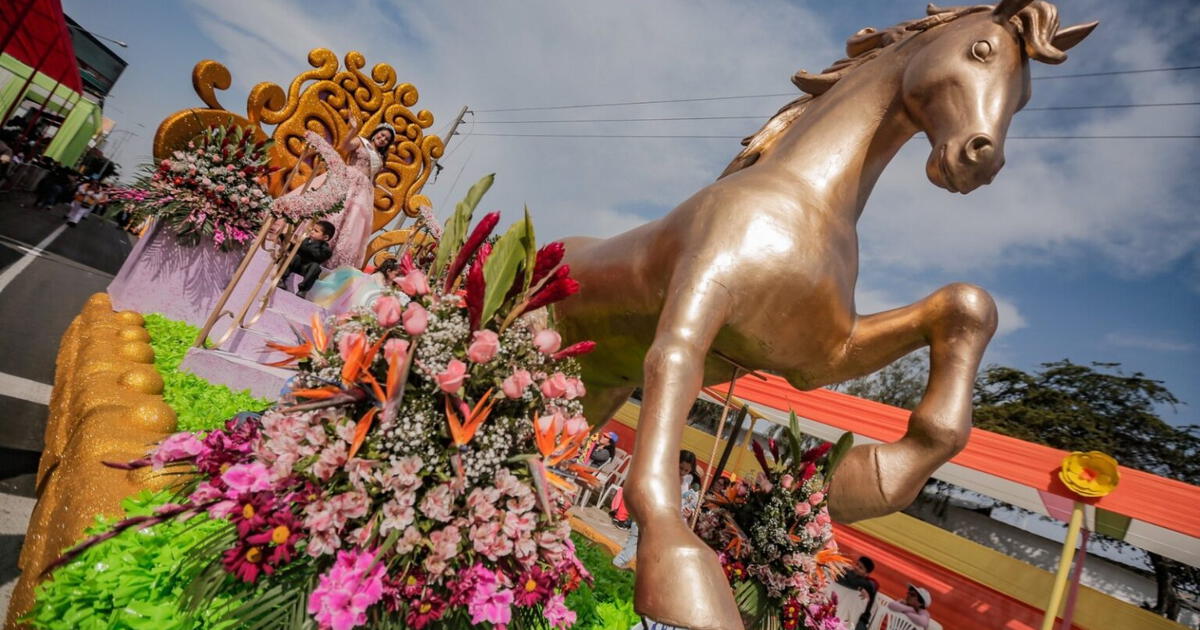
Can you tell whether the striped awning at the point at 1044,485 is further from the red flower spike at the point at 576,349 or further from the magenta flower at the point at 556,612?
the magenta flower at the point at 556,612

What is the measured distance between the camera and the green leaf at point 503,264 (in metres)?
1.47

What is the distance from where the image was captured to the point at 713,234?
1.39 meters

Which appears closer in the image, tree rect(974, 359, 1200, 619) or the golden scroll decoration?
the golden scroll decoration

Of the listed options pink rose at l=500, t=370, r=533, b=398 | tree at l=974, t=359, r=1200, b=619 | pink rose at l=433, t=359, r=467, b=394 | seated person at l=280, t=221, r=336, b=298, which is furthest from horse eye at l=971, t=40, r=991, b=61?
tree at l=974, t=359, r=1200, b=619

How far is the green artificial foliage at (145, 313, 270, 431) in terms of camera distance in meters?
3.22

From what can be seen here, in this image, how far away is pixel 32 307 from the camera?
6.56m

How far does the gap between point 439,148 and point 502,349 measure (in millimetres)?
5715

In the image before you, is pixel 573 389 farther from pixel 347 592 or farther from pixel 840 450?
pixel 840 450

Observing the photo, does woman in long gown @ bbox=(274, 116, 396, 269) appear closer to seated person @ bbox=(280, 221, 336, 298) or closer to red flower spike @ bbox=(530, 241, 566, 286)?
seated person @ bbox=(280, 221, 336, 298)

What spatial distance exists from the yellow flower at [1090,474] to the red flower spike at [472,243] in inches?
215

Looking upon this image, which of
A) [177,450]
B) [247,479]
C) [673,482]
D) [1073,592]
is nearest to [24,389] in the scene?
[177,450]

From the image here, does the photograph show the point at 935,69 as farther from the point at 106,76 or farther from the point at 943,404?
the point at 106,76

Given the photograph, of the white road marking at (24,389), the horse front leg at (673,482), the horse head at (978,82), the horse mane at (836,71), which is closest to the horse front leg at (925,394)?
the horse head at (978,82)

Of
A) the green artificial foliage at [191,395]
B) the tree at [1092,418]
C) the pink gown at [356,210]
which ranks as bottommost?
the green artificial foliage at [191,395]
